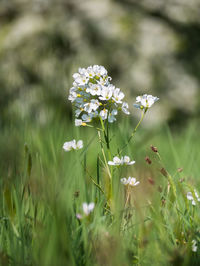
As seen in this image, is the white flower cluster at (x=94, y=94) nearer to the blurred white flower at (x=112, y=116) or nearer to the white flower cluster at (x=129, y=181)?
the blurred white flower at (x=112, y=116)

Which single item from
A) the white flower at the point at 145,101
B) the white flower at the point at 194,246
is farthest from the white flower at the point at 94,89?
the white flower at the point at 194,246

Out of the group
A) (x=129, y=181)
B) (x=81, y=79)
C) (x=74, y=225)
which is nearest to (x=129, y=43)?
(x=81, y=79)

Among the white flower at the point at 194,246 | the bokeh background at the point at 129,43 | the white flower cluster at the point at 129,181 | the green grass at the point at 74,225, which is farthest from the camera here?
the bokeh background at the point at 129,43

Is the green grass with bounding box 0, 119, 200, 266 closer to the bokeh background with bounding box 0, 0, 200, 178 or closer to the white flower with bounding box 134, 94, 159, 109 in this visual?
the white flower with bounding box 134, 94, 159, 109

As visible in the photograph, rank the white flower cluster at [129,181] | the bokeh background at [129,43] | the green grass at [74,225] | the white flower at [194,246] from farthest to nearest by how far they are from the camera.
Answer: the bokeh background at [129,43], the white flower cluster at [129,181], the white flower at [194,246], the green grass at [74,225]

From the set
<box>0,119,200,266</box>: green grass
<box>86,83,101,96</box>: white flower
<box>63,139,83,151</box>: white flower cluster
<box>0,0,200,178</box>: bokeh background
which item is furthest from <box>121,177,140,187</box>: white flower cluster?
<box>0,0,200,178</box>: bokeh background

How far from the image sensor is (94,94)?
1.00 metres

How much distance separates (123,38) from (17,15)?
158 cm

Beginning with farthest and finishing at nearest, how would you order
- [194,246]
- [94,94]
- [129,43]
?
[129,43]
[94,94]
[194,246]

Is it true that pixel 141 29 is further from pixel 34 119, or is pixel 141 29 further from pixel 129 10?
pixel 34 119

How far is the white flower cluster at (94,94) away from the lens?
1.01m

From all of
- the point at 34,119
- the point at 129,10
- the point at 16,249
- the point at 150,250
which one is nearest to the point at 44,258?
the point at 16,249

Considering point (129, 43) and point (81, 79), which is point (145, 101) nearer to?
point (81, 79)

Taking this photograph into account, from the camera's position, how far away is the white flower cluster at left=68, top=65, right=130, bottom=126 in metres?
1.01
